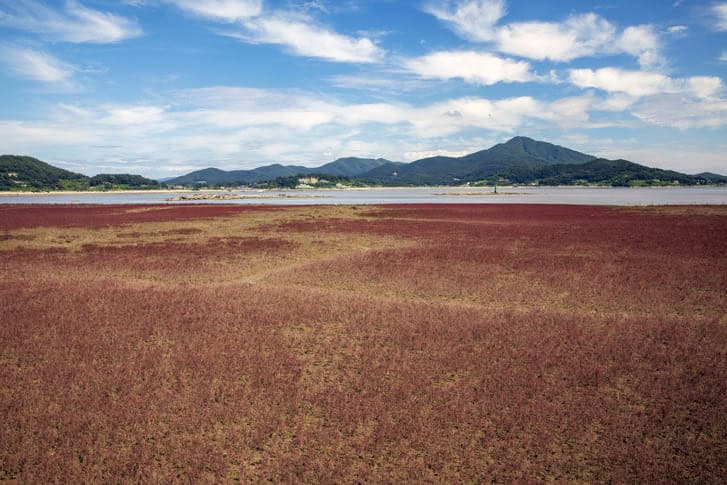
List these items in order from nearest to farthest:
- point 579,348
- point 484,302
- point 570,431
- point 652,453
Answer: point 652,453, point 570,431, point 579,348, point 484,302

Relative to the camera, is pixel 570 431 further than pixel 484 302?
No

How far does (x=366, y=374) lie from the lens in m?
9.63

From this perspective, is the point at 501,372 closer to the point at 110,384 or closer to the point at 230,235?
the point at 110,384

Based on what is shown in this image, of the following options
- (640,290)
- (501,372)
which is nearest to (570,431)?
(501,372)

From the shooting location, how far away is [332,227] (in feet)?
145

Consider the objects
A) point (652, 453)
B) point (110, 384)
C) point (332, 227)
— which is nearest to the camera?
point (652, 453)

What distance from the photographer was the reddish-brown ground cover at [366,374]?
6672 millimetres

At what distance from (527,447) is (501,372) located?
2.74 metres

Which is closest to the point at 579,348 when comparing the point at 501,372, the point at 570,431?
the point at 501,372

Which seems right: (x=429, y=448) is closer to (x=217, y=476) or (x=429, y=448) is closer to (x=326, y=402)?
(x=326, y=402)

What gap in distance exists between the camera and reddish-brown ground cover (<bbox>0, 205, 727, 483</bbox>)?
6.67m

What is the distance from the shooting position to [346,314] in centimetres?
1412

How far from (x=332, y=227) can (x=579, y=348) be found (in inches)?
1362

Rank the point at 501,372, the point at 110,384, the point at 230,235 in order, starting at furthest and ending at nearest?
1. the point at 230,235
2. the point at 501,372
3. the point at 110,384
